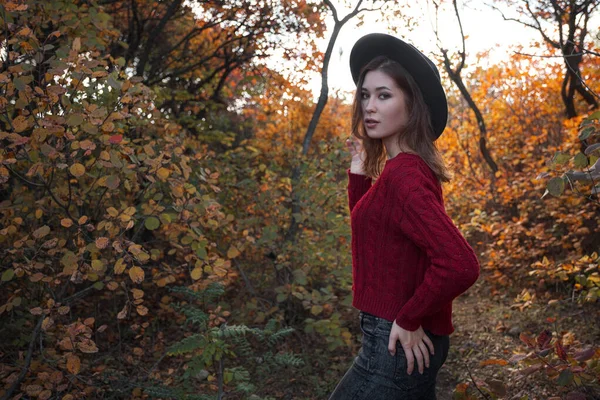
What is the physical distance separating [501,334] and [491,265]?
4.00ft

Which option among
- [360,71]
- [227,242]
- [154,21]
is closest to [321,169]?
[227,242]

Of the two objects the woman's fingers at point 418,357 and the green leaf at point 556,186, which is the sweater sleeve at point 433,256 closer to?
the woman's fingers at point 418,357

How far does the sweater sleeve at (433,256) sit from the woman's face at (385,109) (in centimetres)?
33

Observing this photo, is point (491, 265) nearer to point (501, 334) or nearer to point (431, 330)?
point (501, 334)

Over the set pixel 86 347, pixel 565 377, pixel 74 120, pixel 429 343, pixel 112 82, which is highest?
pixel 112 82

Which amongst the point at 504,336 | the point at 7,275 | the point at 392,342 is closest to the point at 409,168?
the point at 392,342

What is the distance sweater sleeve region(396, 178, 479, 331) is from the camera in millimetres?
1636

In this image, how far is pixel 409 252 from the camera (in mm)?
1774

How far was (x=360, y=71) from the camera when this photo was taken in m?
2.12

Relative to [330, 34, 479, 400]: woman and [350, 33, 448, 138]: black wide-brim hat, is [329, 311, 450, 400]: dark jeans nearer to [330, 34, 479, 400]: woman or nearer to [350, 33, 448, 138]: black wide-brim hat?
[330, 34, 479, 400]: woman

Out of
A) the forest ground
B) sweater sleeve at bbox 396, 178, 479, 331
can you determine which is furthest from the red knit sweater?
the forest ground

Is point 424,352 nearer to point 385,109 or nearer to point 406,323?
point 406,323

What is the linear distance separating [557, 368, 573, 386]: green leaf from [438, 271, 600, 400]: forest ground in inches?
40.9

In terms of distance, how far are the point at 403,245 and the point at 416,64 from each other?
24.6 inches
